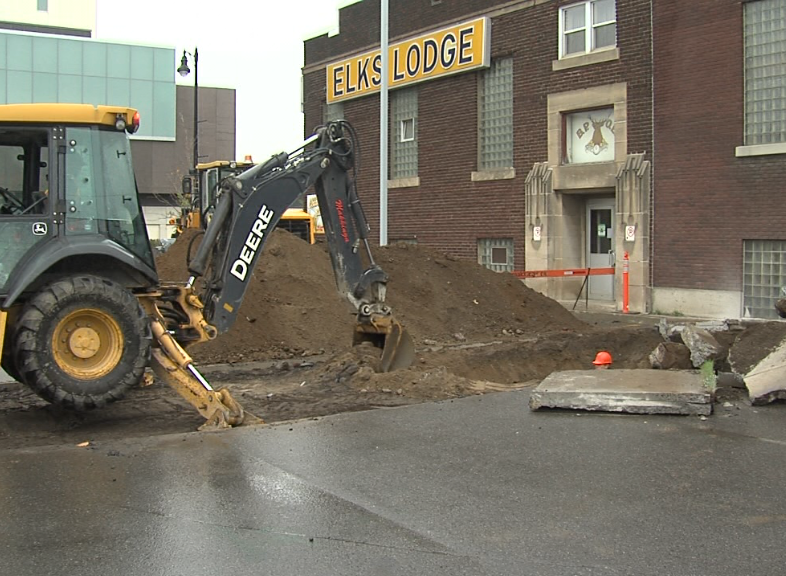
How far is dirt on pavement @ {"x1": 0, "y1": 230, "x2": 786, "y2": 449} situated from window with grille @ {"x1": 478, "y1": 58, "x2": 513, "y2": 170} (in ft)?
18.7

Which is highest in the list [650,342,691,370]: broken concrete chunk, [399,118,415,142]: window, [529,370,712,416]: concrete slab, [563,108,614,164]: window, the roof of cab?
[399,118,415,142]: window

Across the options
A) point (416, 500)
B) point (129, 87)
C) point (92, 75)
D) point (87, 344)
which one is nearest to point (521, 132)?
point (87, 344)

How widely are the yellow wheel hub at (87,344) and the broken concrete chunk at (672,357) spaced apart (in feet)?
21.5

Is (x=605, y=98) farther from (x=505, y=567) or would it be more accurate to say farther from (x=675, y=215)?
(x=505, y=567)

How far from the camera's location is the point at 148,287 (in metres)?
8.41

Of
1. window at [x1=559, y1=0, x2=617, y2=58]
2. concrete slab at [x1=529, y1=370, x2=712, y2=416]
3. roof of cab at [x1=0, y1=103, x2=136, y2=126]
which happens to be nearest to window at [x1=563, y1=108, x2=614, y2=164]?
window at [x1=559, y1=0, x2=617, y2=58]

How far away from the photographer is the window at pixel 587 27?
19.6 m

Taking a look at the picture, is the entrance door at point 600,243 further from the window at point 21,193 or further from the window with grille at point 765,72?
the window at point 21,193

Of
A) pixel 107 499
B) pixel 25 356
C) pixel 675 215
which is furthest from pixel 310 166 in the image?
pixel 675 215

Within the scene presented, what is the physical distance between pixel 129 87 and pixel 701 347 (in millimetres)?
64869

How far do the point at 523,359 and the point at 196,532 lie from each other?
8626 millimetres

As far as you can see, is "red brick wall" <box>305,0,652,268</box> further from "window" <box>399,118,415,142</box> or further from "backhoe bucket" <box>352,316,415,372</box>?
"backhoe bucket" <box>352,316,415,372</box>

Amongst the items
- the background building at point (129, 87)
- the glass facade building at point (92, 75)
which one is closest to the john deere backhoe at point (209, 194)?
the background building at point (129, 87)

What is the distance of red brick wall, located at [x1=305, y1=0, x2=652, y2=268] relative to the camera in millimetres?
19062
